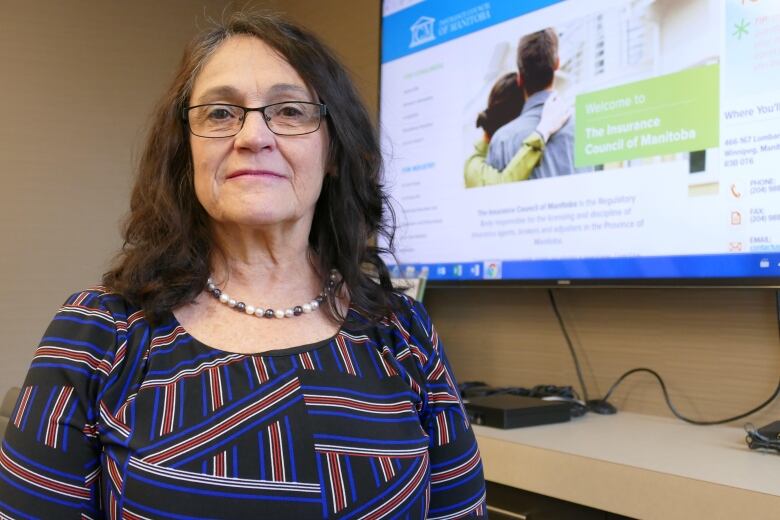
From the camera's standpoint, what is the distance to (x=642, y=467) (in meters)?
1.25

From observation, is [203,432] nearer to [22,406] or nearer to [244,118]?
[22,406]

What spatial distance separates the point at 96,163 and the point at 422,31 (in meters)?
1.56

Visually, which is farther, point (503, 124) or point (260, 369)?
point (503, 124)

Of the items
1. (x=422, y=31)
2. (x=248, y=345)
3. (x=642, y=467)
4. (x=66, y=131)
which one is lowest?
(x=642, y=467)

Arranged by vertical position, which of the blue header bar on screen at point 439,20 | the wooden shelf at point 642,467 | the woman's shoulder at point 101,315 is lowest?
the wooden shelf at point 642,467

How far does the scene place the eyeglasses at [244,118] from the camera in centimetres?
109

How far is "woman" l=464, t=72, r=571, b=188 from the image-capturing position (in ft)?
6.18

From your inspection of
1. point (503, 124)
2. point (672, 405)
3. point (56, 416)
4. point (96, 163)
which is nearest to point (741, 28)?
point (503, 124)

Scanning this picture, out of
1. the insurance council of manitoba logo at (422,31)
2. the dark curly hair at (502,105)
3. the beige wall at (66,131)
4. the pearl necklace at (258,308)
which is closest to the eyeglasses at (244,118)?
the pearl necklace at (258,308)

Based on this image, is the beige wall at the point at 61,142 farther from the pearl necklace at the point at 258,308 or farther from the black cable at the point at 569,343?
the pearl necklace at the point at 258,308

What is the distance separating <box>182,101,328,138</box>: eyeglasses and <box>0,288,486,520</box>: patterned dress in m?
0.28

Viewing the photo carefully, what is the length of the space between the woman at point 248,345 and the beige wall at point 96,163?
2.89ft

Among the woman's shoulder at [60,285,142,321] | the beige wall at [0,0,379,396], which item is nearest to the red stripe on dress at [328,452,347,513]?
the woman's shoulder at [60,285,142,321]

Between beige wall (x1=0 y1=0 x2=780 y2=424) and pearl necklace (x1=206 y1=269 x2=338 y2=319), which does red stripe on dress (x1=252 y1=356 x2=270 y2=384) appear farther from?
beige wall (x1=0 y1=0 x2=780 y2=424)
